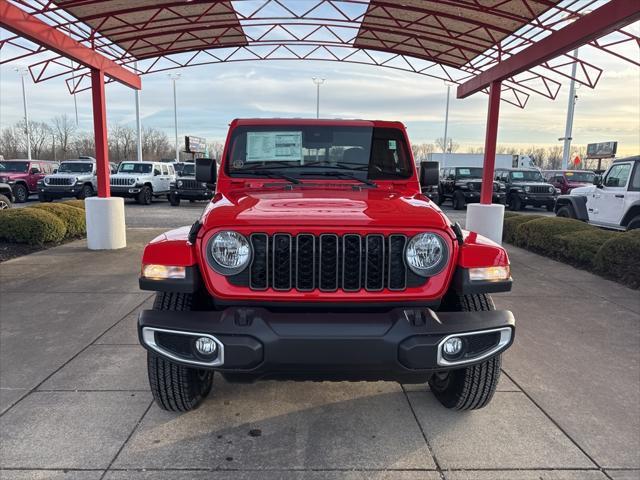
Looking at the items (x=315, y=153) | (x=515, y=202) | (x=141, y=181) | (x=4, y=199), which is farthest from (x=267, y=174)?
(x=141, y=181)

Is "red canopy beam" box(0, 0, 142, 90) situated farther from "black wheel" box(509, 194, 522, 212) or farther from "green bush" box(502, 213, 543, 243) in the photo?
"black wheel" box(509, 194, 522, 212)

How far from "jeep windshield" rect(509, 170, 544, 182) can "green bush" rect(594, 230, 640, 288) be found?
1209cm

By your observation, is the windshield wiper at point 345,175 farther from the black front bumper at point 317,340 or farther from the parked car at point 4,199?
the parked car at point 4,199

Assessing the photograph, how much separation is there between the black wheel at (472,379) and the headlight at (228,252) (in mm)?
1294

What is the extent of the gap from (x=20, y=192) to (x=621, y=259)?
20881 millimetres

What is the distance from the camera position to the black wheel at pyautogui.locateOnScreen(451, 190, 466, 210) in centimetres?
1858

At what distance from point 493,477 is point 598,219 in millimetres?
9068

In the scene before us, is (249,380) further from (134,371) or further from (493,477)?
(134,371)

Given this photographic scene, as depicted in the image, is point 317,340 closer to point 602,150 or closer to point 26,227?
point 26,227

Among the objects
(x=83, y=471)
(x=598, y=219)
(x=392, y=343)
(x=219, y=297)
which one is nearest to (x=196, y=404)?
(x=83, y=471)

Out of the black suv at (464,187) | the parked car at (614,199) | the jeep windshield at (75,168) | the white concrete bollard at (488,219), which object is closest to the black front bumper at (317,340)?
the white concrete bollard at (488,219)

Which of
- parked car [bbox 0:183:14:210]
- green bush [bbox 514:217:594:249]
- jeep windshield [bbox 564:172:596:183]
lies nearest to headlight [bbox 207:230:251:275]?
green bush [bbox 514:217:594:249]

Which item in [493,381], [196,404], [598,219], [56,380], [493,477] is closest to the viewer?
[493,477]

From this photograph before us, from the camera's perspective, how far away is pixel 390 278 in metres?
2.55
